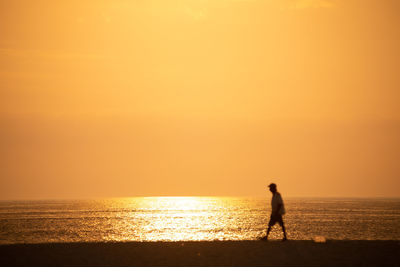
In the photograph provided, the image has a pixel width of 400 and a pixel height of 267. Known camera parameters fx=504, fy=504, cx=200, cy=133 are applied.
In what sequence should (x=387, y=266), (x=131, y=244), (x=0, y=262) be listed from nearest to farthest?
(x=387, y=266) → (x=0, y=262) → (x=131, y=244)

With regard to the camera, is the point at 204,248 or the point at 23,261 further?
the point at 204,248

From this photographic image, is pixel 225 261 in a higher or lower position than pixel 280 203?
lower

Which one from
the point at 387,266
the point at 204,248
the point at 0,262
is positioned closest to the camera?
the point at 387,266

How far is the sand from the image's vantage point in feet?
65.1

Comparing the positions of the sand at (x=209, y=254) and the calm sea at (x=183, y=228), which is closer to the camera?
the sand at (x=209, y=254)

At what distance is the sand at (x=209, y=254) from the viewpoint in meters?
19.8

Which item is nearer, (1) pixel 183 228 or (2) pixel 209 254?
(2) pixel 209 254

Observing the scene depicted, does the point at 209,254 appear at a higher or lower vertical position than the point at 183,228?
lower

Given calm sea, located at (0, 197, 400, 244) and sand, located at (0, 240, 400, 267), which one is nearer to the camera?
sand, located at (0, 240, 400, 267)

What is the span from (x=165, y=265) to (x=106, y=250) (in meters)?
4.32

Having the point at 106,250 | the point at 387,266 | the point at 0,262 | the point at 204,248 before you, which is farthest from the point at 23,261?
the point at 387,266

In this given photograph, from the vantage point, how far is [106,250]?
2273 cm

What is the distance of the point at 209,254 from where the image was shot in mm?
21312

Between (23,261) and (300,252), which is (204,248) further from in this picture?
(23,261)
